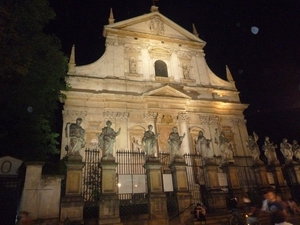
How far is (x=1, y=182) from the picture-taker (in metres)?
7.80

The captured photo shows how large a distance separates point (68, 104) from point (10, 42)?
730 cm

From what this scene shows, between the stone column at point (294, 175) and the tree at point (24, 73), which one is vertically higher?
the tree at point (24, 73)

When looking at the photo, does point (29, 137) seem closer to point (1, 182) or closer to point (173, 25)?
point (1, 182)

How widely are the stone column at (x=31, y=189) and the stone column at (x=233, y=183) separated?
792 cm

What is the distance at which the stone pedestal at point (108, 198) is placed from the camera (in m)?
7.83

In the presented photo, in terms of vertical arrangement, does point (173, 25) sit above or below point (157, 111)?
above

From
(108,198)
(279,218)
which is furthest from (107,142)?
(279,218)

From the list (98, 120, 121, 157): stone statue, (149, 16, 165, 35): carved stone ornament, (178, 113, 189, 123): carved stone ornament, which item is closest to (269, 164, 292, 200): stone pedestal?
(178, 113, 189, 123): carved stone ornament

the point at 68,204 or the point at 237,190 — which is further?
the point at 237,190

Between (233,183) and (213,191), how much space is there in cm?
137

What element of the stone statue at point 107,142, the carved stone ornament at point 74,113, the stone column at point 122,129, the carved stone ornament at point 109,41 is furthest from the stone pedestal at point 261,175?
the carved stone ornament at point 109,41

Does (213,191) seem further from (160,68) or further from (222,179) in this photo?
(160,68)

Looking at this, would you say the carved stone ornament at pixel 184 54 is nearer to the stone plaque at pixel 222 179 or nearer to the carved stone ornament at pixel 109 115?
the carved stone ornament at pixel 109 115

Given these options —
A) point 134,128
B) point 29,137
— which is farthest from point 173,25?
point 29,137
